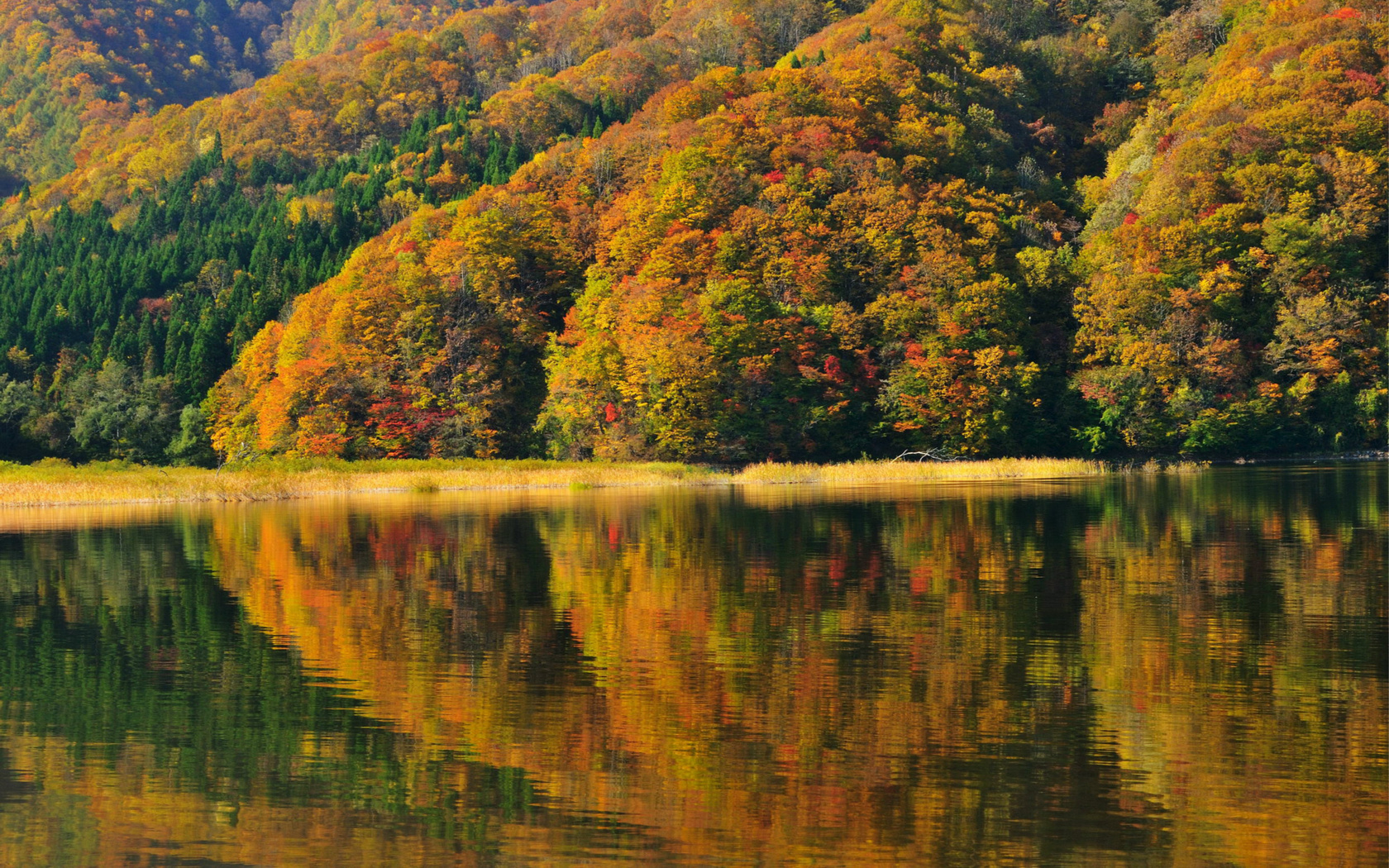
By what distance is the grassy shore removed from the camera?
6794cm

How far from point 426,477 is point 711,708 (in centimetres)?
6423

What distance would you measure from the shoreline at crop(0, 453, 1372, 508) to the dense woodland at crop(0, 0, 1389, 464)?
20.6ft

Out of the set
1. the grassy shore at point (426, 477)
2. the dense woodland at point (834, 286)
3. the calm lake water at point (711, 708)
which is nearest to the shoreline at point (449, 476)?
the grassy shore at point (426, 477)

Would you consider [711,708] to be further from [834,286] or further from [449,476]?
[834,286]

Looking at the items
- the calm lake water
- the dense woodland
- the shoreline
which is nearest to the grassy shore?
the shoreline

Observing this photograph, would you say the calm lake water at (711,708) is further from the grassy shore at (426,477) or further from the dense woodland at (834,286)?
the dense woodland at (834,286)

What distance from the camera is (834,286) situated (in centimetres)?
10262

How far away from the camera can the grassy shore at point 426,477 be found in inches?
2675

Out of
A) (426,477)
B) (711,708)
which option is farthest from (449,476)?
(711,708)

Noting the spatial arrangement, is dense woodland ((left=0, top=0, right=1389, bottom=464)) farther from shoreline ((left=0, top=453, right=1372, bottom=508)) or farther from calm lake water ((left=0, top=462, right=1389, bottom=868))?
calm lake water ((left=0, top=462, right=1389, bottom=868))

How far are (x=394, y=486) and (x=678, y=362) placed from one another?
74.3 ft

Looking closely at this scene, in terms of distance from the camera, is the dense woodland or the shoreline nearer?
the shoreline

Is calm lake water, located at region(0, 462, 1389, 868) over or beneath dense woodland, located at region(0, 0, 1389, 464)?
beneath

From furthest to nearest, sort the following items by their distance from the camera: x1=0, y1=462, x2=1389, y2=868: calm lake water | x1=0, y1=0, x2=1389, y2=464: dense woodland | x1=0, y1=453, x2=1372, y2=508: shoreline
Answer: x1=0, y1=0, x2=1389, y2=464: dense woodland
x1=0, y1=453, x2=1372, y2=508: shoreline
x1=0, y1=462, x2=1389, y2=868: calm lake water
